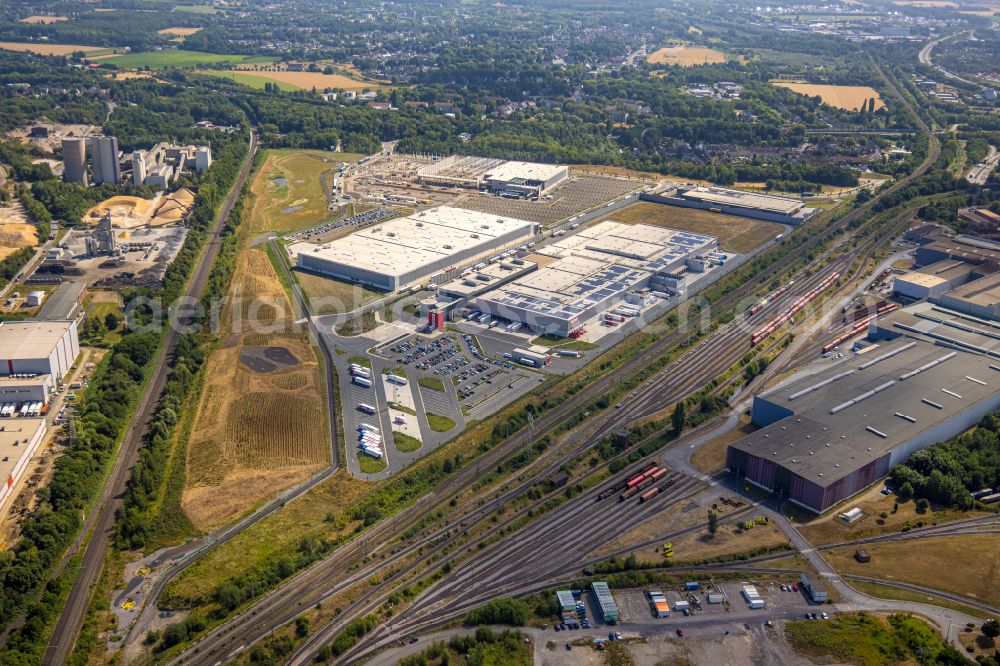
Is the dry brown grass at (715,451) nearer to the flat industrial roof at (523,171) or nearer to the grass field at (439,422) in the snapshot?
the grass field at (439,422)

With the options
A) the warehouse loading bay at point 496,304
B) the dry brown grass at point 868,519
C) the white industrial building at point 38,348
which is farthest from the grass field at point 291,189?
the dry brown grass at point 868,519

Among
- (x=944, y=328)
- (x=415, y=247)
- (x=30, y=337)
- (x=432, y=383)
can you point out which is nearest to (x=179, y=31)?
(x=415, y=247)

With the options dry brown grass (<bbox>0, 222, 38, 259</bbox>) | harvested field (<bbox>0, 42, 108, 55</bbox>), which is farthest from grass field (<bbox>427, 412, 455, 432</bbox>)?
harvested field (<bbox>0, 42, 108, 55</bbox>)

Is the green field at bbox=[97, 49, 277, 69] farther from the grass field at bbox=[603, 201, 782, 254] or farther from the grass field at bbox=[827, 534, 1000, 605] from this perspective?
the grass field at bbox=[827, 534, 1000, 605]

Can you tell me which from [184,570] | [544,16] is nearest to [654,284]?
[184,570]

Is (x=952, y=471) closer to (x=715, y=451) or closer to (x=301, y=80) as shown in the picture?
(x=715, y=451)

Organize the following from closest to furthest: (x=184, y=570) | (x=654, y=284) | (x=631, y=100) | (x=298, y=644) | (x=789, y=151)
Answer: (x=298, y=644), (x=184, y=570), (x=654, y=284), (x=789, y=151), (x=631, y=100)

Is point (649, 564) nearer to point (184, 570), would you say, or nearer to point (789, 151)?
point (184, 570)
